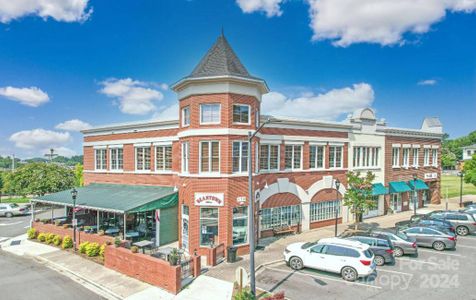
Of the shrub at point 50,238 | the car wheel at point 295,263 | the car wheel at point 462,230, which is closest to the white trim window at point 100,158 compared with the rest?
the shrub at point 50,238

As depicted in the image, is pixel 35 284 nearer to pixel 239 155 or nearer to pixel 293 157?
pixel 239 155

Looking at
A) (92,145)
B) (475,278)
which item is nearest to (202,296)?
(475,278)

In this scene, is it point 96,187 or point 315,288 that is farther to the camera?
point 96,187

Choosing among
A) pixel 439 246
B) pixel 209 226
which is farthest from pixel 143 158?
pixel 439 246

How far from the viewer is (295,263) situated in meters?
17.0

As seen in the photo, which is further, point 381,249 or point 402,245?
point 402,245

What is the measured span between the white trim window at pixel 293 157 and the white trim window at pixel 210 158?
823 cm

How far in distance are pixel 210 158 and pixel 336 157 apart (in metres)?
15.1

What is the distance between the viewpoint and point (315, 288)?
14.7 meters

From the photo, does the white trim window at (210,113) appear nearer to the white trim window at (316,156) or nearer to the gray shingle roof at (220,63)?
the gray shingle roof at (220,63)

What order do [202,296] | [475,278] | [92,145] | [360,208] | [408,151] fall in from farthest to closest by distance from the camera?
[408,151] < [92,145] < [360,208] < [475,278] < [202,296]

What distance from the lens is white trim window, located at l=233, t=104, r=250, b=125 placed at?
1953cm

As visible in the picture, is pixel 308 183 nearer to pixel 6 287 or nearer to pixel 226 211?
pixel 226 211

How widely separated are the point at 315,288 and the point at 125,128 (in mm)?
21582
